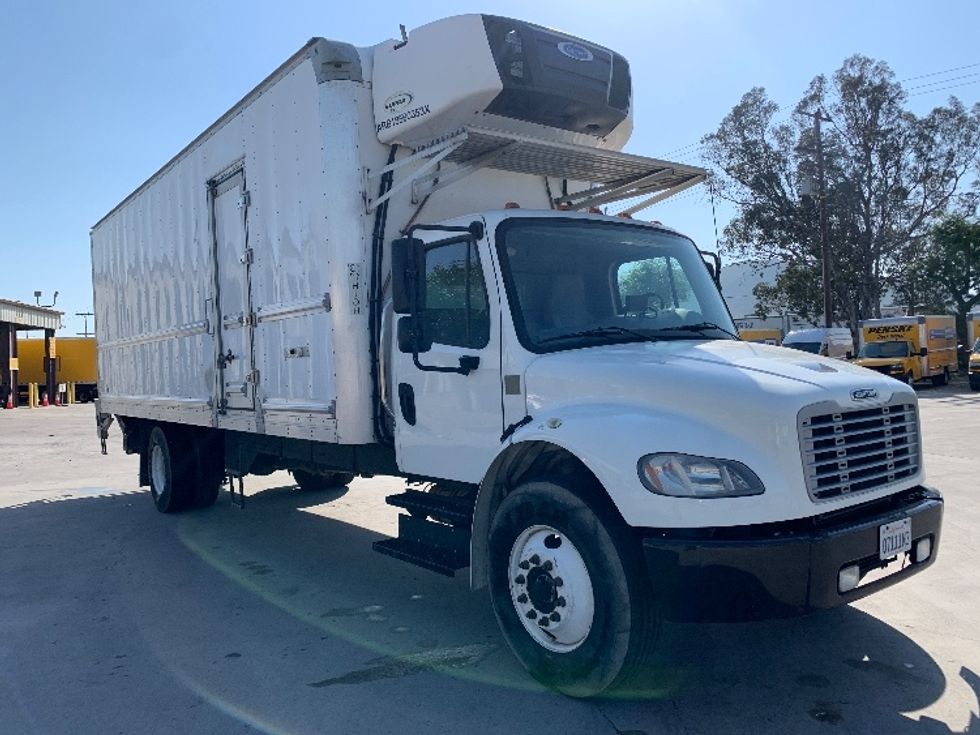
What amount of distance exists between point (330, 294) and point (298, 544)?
9.94ft

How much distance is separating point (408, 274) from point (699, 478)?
1879 millimetres

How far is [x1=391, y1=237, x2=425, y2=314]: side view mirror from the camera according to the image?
4.35 meters

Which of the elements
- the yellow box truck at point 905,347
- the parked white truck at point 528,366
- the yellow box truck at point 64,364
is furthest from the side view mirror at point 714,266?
the yellow box truck at point 64,364

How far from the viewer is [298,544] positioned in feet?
24.6

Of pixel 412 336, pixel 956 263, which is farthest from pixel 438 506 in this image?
pixel 956 263

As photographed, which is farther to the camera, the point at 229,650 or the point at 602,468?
the point at 229,650

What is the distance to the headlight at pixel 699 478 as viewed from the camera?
3.40 meters

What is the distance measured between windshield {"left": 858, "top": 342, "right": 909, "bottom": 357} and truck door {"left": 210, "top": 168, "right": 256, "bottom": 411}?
25.6 m

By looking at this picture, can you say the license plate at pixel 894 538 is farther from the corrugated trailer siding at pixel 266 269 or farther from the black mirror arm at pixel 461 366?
the corrugated trailer siding at pixel 266 269

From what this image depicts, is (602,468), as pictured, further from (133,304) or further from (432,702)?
(133,304)

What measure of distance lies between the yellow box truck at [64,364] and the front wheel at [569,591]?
135ft

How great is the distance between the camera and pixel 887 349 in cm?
2778

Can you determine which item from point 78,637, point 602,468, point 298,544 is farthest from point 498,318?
point 298,544

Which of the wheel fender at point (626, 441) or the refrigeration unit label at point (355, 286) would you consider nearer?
the wheel fender at point (626, 441)
